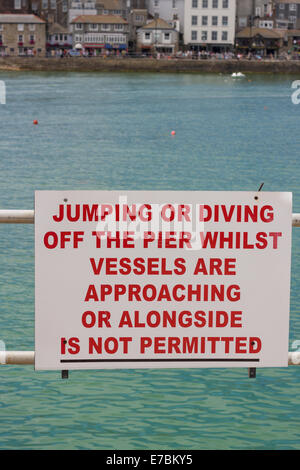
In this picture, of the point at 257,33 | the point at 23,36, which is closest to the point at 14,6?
the point at 23,36

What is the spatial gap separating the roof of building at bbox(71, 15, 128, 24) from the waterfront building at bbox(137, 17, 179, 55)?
4483 mm

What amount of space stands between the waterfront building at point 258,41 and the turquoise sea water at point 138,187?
6149cm

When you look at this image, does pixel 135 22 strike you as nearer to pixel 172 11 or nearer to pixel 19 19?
pixel 172 11

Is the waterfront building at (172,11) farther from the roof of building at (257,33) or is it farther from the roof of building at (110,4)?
the roof of building at (257,33)

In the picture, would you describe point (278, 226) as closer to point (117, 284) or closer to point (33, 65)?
point (117, 284)

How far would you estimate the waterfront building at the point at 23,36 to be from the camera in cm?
14962

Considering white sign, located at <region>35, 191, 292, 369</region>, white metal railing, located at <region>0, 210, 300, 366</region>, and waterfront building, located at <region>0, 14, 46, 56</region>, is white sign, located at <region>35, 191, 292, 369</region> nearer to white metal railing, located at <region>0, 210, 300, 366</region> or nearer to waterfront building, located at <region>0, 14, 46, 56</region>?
white metal railing, located at <region>0, 210, 300, 366</region>

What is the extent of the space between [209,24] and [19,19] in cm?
3387

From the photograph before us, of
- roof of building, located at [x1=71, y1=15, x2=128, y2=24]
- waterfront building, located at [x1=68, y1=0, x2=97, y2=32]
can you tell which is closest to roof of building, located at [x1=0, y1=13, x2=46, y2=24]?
waterfront building, located at [x1=68, y1=0, x2=97, y2=32]

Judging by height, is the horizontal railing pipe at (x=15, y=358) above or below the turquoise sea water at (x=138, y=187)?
above

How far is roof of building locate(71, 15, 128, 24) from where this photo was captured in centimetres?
14788

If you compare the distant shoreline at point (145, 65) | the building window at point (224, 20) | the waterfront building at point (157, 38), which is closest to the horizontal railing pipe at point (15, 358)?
the distant shoreline at point (145, 65)

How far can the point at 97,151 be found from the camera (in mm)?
40719

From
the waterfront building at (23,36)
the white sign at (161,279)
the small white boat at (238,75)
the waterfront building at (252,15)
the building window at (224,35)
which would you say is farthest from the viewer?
the waterfront building at (252,15)
